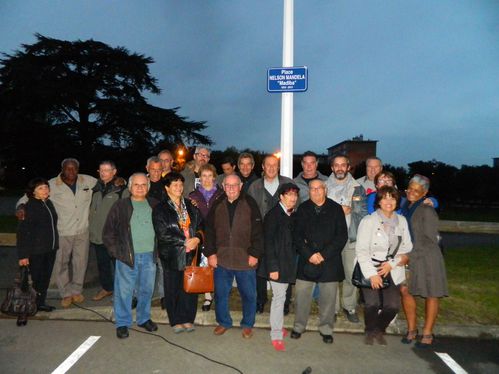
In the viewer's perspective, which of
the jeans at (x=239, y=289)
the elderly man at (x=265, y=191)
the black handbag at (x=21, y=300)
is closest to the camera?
the jeans at (x=239, y=289)

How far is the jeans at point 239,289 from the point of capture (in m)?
4.80

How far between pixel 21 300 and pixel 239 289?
2.81m

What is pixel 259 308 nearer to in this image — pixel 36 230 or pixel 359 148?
pixel 36 230

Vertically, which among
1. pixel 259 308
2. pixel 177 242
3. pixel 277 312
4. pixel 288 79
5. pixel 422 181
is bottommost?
pixel 259 308

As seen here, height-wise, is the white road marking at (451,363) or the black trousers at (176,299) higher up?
the black trousers at (176,299)

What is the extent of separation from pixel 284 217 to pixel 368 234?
0.99 meters

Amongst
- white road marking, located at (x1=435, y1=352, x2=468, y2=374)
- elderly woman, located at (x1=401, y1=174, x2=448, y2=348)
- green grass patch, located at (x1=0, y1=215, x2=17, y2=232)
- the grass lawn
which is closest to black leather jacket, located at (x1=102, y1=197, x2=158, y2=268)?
elderly woman, located at (x1=401, y1=174, x2=448, y2=348)

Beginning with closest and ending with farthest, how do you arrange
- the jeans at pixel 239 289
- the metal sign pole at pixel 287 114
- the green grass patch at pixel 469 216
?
the jeans at pixel 239 289, the metal sign pole at pixel 287 114, the green grass patch at pixel 469 216

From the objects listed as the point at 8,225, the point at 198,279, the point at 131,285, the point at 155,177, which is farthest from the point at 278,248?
the point at 8,225

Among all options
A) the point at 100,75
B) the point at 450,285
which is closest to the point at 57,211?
the point at 450,285

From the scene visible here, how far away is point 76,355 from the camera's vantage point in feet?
13.9

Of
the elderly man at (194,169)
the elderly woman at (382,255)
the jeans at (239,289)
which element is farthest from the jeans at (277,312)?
the elderly man at (194,169)

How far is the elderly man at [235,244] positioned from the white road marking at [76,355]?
1.47 m

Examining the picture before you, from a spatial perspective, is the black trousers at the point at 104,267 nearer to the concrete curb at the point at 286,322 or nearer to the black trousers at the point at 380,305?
the concrete curb at the point at 286,322
